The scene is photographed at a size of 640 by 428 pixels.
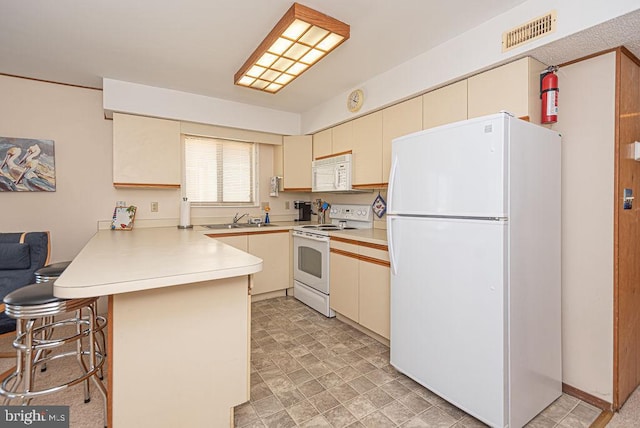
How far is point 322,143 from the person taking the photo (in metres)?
3.73

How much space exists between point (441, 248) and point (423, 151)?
0.61m

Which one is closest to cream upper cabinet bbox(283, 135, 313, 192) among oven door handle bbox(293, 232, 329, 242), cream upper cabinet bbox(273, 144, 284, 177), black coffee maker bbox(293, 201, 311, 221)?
cream upper cabinet bbox(273, 144, 284, 177)

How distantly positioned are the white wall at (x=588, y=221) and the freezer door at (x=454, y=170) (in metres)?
0.81

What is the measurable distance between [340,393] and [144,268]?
1417 millimetres

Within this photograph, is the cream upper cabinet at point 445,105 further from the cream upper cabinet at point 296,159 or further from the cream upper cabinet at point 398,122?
the cream upper cabinet at point 296,159

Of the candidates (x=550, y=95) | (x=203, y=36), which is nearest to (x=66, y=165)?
(x=203, y=36)

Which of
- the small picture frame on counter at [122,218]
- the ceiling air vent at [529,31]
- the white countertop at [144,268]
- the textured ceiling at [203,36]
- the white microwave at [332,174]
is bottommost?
the white countertop at [144,268]

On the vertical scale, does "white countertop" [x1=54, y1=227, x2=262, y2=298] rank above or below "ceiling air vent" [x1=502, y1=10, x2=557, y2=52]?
below

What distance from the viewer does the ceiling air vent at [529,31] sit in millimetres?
1642

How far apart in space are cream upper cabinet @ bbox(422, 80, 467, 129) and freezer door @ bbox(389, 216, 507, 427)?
2.89ft

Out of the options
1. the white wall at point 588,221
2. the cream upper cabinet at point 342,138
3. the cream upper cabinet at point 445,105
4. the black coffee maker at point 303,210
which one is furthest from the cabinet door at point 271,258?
the white wall at point 588,221

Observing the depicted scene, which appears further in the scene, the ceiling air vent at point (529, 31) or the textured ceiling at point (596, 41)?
the ceiling air vent at point (529, 31)

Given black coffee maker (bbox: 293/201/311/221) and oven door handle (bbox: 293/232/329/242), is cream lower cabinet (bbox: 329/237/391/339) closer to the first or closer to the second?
oven door handle (bbox: 293/232/329/242)

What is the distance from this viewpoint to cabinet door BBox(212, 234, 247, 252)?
3.29m
